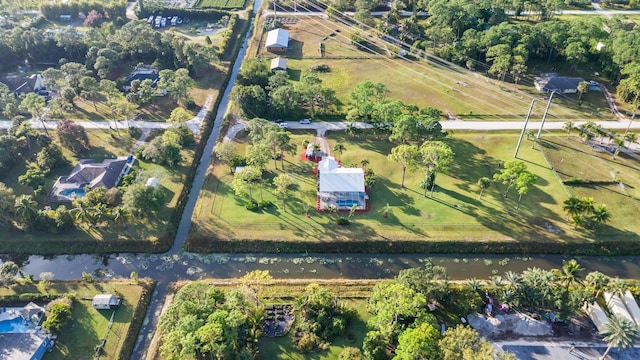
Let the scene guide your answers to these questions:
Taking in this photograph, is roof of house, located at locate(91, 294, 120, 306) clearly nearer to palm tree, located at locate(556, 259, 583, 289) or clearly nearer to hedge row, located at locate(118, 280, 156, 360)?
hedge row, located at locate(118, 280, 156, 360)

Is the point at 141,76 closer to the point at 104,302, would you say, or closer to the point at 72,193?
the point at 72,193

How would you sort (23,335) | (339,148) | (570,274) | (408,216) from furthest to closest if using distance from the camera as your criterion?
(339,148), (408,216), (570,274), (23,335)

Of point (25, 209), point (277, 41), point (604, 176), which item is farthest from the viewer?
point (277, 41)

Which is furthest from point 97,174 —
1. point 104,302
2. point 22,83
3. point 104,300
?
point 22,83

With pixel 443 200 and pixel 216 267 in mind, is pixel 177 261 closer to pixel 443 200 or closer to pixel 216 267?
pixel 216 267

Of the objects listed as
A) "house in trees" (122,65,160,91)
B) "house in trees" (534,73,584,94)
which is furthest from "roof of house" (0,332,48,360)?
"house in trees" (534,73,584,94)

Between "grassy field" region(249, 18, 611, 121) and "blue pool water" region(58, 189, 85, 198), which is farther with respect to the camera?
"grassy field" region(249, 18, 611, 121)
